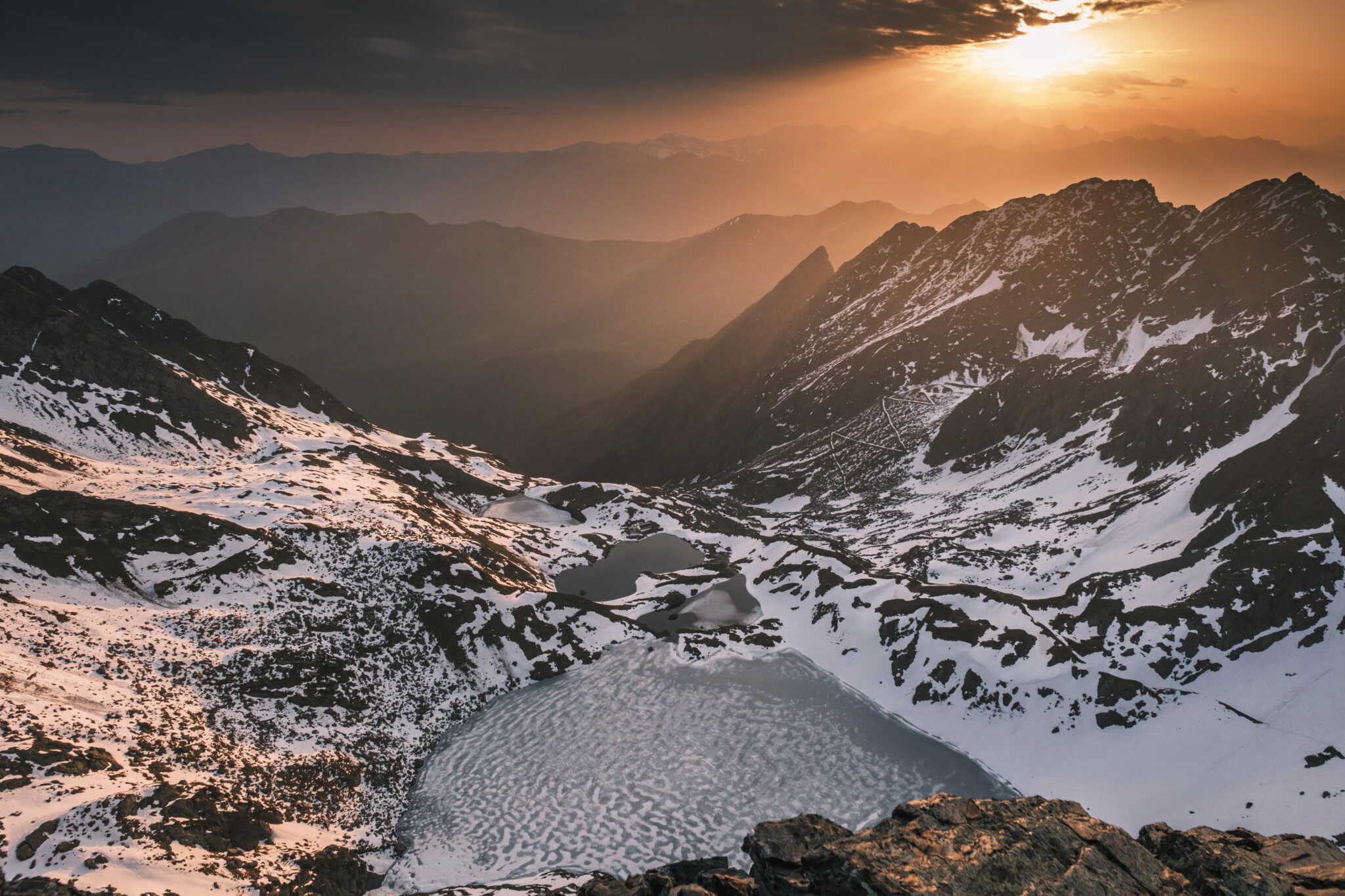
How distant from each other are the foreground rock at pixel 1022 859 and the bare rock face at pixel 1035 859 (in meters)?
0.03

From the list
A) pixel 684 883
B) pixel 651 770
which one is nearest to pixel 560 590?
pixel 651 770

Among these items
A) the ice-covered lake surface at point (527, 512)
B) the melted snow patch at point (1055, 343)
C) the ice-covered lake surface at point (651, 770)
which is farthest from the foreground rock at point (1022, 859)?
the melted snow patch at point (1055, 343)

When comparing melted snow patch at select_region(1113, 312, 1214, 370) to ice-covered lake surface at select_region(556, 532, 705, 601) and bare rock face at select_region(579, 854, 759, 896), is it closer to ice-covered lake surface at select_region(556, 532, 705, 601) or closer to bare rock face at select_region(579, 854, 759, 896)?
ice-covered lake surface at select_region(556, 532, 705, 601)

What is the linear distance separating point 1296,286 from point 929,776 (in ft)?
454

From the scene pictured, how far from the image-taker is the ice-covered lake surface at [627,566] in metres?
105

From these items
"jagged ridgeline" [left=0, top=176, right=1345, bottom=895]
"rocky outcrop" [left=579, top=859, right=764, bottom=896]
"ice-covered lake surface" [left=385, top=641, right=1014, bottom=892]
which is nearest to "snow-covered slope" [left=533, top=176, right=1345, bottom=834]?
"jagged ridgeline" [left=0, top=176, right=1345, bottom=895]

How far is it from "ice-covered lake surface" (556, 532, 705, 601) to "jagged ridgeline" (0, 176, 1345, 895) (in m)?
2.58

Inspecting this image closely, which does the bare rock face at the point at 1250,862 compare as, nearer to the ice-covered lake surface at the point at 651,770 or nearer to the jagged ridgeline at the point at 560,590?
the ice-covered lake surface at the point at 651,770

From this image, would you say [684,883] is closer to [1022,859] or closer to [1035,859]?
[1022,859]

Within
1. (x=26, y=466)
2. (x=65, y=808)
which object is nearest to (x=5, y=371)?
(x=26, y=466)

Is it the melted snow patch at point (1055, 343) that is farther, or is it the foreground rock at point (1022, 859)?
the melted snow patch at point (1055, 343)

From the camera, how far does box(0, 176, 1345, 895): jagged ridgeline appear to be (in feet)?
169

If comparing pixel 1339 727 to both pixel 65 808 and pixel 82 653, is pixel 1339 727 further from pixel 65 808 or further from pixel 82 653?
pixel 82 653

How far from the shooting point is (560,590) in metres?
105
